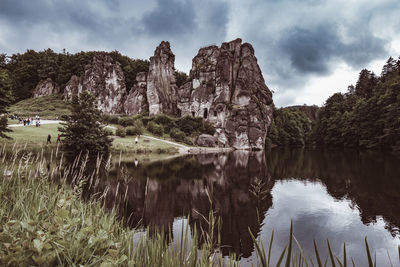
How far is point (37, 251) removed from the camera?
5.91ft

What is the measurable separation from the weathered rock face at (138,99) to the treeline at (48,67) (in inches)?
510

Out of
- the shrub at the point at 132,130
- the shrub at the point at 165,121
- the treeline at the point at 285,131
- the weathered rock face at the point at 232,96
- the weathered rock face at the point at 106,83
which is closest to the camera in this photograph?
the shrub at the point at 132,130

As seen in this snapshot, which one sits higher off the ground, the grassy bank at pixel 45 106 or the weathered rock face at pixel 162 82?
the weathered rock face at pixel 162 82

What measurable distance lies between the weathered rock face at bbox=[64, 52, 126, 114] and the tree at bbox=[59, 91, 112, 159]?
169 ft

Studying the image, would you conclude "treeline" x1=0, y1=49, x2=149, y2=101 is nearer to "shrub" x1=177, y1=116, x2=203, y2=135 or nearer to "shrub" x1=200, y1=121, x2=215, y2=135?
"shrub" x1=177, y1=116, x2=203, y2=135

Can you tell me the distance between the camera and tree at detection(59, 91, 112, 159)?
2064 cm

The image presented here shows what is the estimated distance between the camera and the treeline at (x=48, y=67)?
83.2 metres

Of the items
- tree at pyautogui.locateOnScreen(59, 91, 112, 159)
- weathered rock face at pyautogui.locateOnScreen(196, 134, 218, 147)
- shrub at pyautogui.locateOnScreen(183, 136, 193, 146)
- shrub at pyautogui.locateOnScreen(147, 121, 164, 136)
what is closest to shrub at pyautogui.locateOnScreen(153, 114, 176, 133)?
shrub at pyautogui.locateOnScreen(147, 121, 164, 136)

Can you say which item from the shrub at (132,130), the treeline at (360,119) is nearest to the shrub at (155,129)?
the shrub at (132,130)

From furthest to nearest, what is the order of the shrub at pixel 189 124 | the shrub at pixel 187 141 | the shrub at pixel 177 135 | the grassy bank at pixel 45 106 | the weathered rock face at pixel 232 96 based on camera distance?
the grassy bank at pixel 45 106, the weathered rock face at pixel 232 96, the shrub at pixel 189 124, the shrub at pixel 177 135, the shrub at pixel 187 141

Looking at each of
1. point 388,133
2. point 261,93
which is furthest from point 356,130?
point 261,93

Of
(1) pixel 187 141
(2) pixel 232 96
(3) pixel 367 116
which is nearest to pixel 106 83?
(1) pixel 187 141

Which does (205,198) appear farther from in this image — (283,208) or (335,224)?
(335,224)

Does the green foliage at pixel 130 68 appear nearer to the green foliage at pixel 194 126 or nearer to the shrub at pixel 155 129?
the green foliage at pixel 194 126
